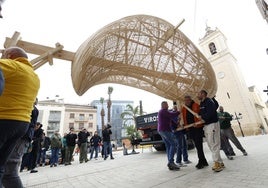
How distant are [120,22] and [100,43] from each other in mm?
1033

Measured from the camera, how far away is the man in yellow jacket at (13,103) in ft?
5.32

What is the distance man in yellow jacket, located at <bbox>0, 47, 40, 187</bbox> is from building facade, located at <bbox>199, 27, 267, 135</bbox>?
110 feet

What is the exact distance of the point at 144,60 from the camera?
816cm

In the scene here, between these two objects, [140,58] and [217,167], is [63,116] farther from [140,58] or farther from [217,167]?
[217,167]

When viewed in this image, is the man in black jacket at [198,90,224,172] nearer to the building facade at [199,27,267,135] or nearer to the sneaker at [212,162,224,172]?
the sneaker at [212,162,224,172]

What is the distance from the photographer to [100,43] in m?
6.28

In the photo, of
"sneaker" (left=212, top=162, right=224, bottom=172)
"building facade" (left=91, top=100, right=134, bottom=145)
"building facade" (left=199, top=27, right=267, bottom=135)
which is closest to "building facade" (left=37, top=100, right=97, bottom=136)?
"building facade" (left=91, top=100, right=134, bottom=145)

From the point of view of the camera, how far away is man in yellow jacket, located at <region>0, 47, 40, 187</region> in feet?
5.32

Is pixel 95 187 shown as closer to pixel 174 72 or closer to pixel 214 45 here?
pixel 174 72

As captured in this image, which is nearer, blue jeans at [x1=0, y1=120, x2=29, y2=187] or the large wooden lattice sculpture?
blue jeans at [x1=0, y1=120, x2=29, y2=187]

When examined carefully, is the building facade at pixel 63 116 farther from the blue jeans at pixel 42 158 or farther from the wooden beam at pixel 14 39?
the wooden beam at pixel 14 39

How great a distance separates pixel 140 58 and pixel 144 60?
26 centimetres

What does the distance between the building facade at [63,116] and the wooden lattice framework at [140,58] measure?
151 feet

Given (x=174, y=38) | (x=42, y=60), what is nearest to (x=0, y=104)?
(x=42, y=60)
